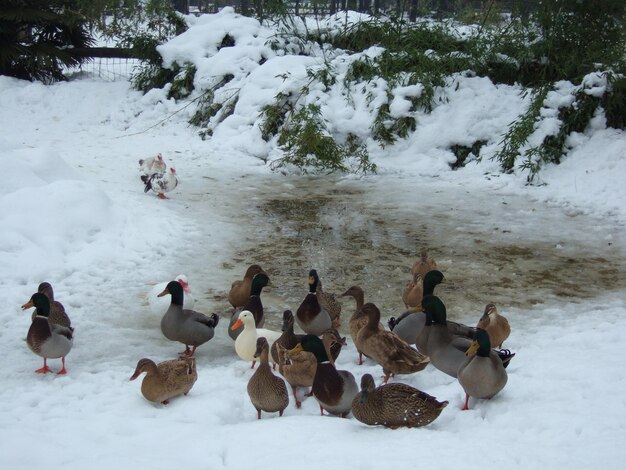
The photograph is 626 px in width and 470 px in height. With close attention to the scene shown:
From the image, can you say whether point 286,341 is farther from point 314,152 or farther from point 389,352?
point 314,152

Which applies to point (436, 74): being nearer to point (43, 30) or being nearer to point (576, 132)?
point (576, 132)

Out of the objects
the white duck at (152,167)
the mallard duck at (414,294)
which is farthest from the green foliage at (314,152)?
the mallard duck at (414,294)

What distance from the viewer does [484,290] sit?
27.1 feet

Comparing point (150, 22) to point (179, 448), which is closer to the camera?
point (179, 448)

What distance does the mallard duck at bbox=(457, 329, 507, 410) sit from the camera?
17.2 feet

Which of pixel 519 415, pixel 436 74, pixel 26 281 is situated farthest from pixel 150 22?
pixel 519 415

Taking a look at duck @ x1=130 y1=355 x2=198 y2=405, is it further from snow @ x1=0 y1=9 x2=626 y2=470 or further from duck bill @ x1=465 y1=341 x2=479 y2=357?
duck bill @ x1=465 y1=341 x2=479 y2=357

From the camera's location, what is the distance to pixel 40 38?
62.2 feet

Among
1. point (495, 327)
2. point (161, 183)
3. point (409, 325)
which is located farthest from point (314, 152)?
point (495, 327)

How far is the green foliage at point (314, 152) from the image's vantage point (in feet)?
45.1

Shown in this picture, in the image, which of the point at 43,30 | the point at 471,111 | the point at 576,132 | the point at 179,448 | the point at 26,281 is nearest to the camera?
the point at 179,448

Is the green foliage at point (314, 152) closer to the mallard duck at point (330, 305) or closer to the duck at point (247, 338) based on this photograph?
the mallard duck at point (330, 305)

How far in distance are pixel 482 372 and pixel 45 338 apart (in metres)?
3.52

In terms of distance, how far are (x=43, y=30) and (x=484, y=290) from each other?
15214 mm
